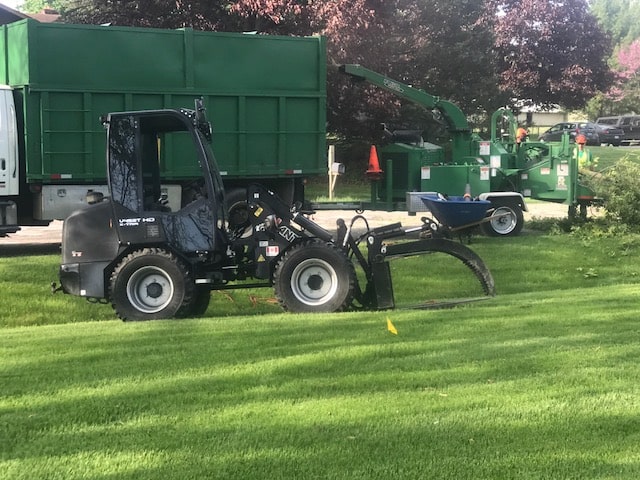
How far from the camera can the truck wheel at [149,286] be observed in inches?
297

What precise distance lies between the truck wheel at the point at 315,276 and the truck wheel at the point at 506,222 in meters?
6.87

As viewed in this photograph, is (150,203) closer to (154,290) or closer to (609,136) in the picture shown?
(154,290)

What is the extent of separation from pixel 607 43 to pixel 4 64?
3059 cm

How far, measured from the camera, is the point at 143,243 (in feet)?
25.1

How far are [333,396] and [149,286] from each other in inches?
138

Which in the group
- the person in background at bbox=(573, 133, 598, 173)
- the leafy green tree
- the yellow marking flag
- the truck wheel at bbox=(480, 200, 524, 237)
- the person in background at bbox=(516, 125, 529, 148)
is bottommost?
the yellow marking flag

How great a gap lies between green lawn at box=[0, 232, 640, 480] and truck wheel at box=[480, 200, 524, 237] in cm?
605

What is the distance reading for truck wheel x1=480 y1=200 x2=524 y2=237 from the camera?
14125 millimetres

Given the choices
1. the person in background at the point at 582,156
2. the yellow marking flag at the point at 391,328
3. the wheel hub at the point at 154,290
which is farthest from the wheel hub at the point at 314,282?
the person in background at the point at 582,156

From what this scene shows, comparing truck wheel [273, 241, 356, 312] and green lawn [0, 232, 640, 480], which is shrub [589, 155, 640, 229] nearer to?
green lawn [0, 232, 640, 480]

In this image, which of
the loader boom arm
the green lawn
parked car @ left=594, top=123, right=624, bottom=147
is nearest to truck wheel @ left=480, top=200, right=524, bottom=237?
the loader boom arm

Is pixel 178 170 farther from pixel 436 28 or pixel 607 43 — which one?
pixel 607 43

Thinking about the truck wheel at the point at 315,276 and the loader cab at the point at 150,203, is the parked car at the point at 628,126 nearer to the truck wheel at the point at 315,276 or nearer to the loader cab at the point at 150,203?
the truck wheel at the point at 315,276

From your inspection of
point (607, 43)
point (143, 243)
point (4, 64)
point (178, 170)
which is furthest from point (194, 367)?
point (607, 43)
